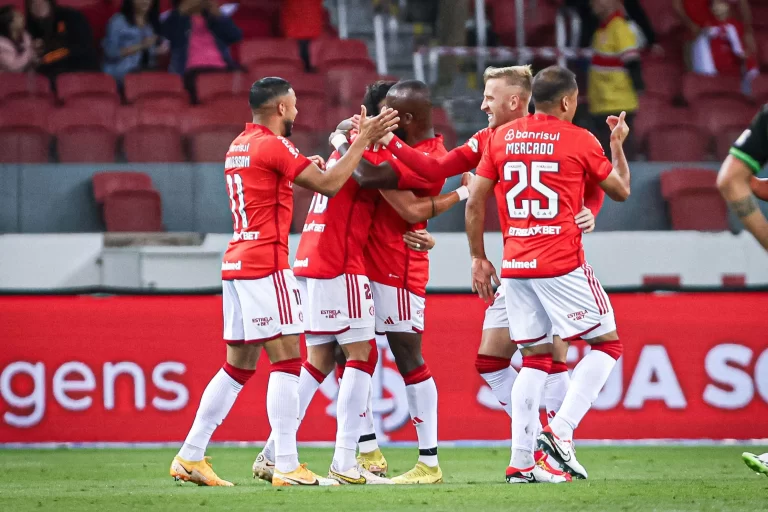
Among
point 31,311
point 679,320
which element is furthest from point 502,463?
point 31,311

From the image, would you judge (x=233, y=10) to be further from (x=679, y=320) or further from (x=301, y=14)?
(x=679, y=320)

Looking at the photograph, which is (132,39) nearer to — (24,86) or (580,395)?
(24,86)

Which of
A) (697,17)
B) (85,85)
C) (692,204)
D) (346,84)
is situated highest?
(697,17)

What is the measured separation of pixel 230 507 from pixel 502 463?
3224 millimetres

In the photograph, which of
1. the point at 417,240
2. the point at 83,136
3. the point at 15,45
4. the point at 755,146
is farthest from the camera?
the point at 15,45

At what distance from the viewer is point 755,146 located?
492 centimetres

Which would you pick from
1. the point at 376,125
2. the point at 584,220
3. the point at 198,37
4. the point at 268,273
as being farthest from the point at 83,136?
the point at 584,220

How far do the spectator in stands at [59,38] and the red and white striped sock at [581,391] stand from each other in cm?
895

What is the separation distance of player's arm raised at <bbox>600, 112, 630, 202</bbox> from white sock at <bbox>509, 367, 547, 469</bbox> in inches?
38.4

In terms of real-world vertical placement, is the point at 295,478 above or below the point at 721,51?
below

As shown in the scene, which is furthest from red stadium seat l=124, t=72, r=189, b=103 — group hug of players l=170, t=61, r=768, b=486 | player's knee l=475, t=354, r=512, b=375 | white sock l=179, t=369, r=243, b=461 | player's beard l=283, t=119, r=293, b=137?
white sock l=179, t=369, r=243, b=461

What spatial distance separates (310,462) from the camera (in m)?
8.20

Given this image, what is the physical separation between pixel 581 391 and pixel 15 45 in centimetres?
936

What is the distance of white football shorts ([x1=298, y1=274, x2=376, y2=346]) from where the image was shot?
6.41 meters
